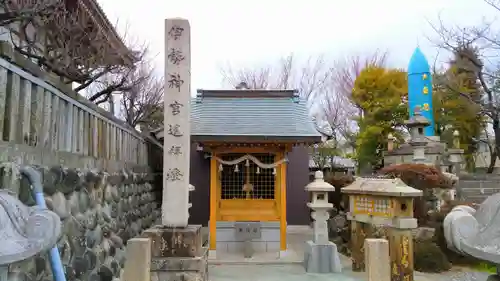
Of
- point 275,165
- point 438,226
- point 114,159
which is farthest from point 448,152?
point 114,159

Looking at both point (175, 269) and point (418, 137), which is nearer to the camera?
point (175, 269)

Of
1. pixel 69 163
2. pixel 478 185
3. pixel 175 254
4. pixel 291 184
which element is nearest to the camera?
pixel 69 163

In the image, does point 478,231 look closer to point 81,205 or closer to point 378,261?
point 378,261

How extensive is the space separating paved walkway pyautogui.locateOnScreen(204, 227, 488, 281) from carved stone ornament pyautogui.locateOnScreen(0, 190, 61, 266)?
6722 mm

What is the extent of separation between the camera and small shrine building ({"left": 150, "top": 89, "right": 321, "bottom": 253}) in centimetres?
1063

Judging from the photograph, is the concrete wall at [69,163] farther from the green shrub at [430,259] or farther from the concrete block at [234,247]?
the green shrub at [430,259]

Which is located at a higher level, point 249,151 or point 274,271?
point 249,151

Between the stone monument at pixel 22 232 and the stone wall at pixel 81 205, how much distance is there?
19cm

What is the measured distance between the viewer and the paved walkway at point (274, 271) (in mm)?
8812

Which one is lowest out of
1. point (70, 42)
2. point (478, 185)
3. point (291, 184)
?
point (478, 185)

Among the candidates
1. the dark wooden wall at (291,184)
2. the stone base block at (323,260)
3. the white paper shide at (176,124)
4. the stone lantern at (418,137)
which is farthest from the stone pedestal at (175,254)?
the stone lantern at (418,137)

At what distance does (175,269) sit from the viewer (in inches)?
271

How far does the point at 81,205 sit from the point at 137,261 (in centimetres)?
130

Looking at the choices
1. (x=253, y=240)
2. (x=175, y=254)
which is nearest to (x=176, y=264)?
(x=175, y=254)
